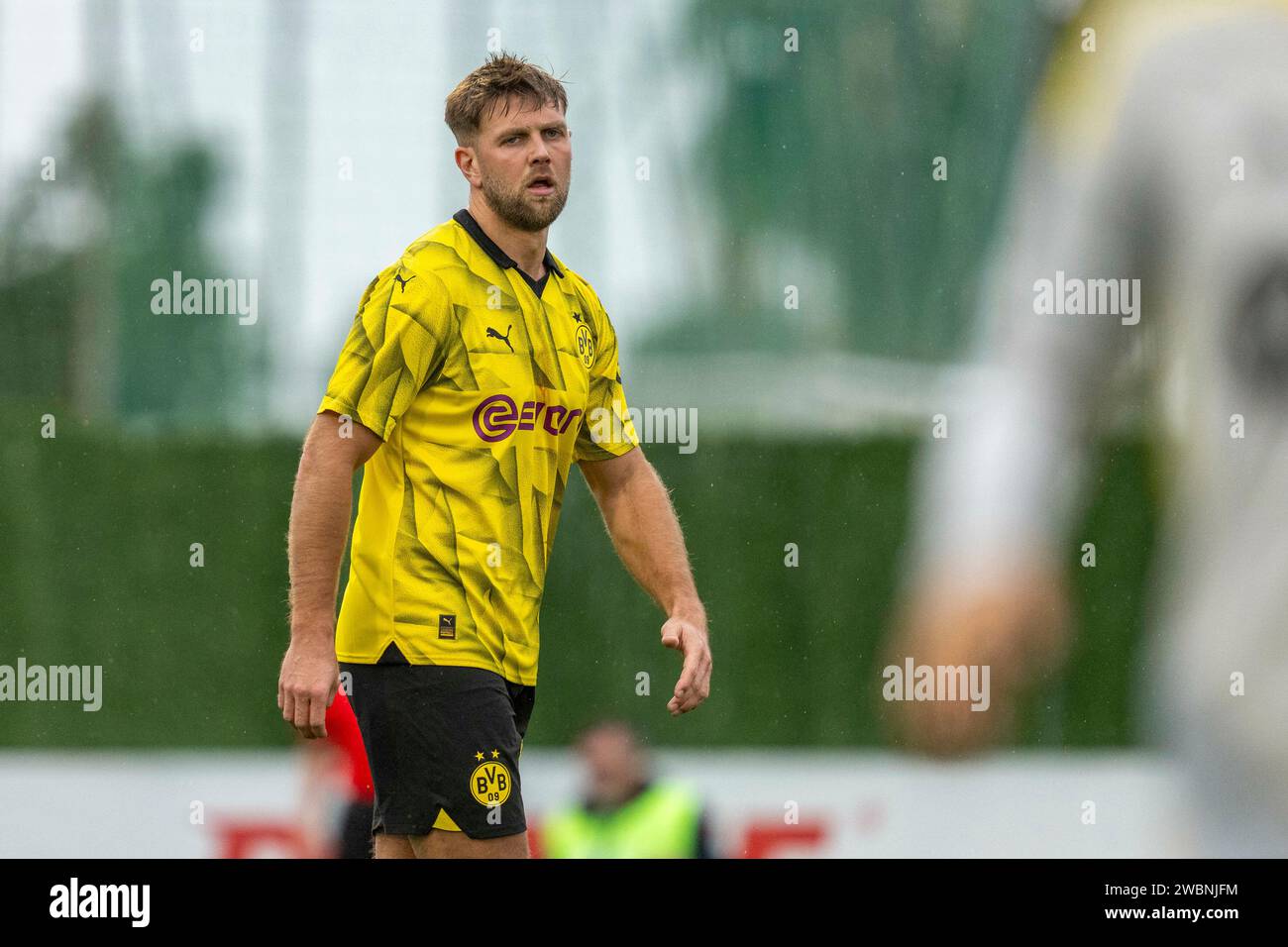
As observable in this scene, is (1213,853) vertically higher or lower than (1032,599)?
lower

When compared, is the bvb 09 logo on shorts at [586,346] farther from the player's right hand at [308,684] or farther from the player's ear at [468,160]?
the player's right hand at [308,684]

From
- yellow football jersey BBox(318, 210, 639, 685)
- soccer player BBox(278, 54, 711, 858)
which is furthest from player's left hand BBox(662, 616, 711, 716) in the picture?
yellow football jersey BBox(318, 210, 639, 685)

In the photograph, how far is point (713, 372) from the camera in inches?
344

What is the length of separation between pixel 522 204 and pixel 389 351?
399 millimetres

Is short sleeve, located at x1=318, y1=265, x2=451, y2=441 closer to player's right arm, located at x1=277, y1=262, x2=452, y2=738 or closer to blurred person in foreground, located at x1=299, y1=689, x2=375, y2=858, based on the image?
player's right arm, located at x1=277, y1=262, x2=452, y2=738

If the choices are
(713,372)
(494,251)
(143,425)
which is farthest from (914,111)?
(494,251)

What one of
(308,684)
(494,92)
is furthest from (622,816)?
(494,92)

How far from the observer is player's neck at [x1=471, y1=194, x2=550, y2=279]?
331cm

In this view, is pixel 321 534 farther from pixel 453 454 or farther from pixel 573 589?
pixel 573 589

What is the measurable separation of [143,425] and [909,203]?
4028mm

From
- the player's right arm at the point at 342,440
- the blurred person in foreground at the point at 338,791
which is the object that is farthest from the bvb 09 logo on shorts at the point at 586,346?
the blurred person in foreground at the point at 338,791

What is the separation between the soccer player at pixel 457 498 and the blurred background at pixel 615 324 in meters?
5.30

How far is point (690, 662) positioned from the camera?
319 centimetres

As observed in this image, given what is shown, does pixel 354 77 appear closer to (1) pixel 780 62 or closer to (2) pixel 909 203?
(1) pixel 780 62
